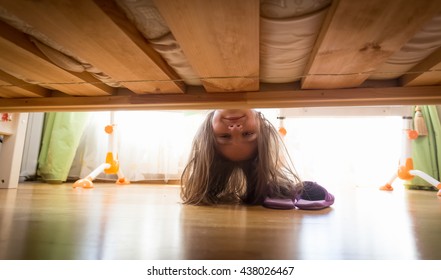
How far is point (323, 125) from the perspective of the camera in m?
1.86

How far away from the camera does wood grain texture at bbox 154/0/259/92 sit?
16.3 inches

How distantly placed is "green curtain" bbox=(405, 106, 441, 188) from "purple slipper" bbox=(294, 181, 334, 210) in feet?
4.22

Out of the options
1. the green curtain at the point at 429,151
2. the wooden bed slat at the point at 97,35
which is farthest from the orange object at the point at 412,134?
the wooden bed slat at the point at 97,35

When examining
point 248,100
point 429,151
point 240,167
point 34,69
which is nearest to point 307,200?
point 240,167

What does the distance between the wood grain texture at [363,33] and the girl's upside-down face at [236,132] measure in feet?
1.08

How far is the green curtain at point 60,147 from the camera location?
1715 mm

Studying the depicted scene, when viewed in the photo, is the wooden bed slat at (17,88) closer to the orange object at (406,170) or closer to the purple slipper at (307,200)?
the purple slipper at (307,200)

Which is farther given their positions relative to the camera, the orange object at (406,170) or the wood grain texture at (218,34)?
the orange object at (406,170)

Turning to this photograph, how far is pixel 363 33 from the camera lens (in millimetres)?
478

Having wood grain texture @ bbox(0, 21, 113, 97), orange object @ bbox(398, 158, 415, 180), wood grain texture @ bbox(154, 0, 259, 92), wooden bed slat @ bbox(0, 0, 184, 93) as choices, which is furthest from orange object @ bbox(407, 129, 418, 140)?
wood grain texture @ bbox(0, 21, 113, 97)

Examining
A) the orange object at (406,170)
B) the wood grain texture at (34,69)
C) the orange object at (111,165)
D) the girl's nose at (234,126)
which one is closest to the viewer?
the wood grain texture at (34,69)

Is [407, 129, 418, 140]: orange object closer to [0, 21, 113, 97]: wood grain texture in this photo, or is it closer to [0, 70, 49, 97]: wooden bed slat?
[0, 21, 113, 97]: wood grain texture

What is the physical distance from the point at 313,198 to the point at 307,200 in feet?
0.10
